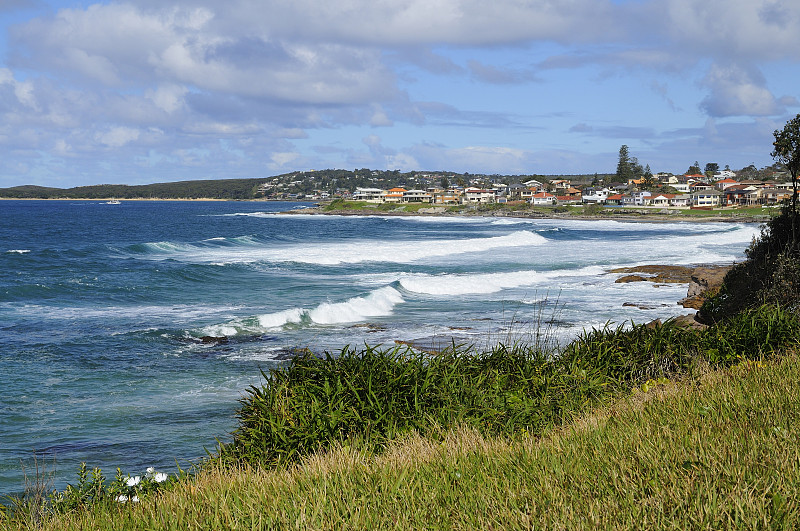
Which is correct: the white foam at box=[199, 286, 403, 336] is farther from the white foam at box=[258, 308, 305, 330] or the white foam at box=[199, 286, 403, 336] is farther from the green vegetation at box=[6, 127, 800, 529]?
the green vegetation at box=[6, 127, 800, 529]

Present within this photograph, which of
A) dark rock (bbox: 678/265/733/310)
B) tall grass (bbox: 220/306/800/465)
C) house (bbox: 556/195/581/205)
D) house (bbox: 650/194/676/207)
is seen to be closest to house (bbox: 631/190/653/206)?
house (bbox: 650/194/676/207)

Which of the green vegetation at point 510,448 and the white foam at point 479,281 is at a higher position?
the green vegetation at point 510,448

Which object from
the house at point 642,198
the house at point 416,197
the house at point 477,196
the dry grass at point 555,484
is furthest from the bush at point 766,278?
the house at point 416,197

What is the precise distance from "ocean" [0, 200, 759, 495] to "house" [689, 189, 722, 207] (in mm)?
105034

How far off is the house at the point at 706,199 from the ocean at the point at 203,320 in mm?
105034

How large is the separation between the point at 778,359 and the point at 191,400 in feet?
30.6

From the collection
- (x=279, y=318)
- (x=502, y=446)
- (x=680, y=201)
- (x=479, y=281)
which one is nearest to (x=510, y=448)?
(x=502, y=446)

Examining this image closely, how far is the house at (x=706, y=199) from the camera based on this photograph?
142 metres

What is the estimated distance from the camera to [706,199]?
14238 cm

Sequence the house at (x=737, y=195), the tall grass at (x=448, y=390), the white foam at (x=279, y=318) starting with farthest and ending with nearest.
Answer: the house at (x=737, y=195)
the white foam at (x=279, y=318)
the tall grass at (x=448, y=390)

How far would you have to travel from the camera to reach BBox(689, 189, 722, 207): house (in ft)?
467

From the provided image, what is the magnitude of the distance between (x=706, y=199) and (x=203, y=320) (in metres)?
140

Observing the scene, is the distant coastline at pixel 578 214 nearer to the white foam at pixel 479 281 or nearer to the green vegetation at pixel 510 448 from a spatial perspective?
the white foam at pixel 479 281

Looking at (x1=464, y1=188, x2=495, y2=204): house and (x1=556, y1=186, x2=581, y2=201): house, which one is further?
(x1=464, y1=188, x2=495, y2=204): house
